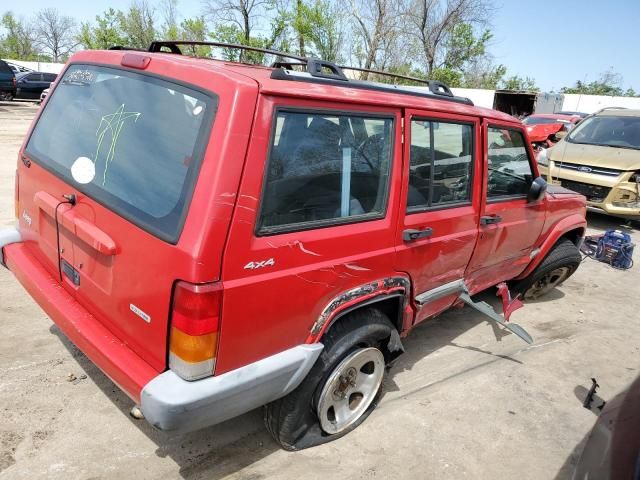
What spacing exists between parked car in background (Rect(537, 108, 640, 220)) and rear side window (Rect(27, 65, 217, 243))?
7.87 meters

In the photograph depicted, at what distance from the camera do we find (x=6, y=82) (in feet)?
62.0

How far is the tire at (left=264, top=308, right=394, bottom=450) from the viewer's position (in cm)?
239

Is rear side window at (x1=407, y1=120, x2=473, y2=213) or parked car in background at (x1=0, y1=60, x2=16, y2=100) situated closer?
rear side window at (x1=407, y1=120, x2=473, y2=213)

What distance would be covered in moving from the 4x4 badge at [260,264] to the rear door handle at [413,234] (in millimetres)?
925

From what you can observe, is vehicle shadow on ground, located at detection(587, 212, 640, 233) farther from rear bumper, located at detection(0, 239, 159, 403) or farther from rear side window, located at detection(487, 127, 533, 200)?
rear bumper, located at detection(0, 239, 159, 403)

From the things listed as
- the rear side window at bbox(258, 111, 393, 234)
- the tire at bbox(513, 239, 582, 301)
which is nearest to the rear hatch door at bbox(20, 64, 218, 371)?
the rear side window at bbox(258, 111, 393, 234)

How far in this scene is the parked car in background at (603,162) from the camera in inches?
304

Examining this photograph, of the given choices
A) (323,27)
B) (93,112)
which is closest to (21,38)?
(323,27)

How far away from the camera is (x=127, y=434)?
101 inches

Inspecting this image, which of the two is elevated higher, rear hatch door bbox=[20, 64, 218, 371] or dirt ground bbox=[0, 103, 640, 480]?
rear hatch door bbox=[20, 64, 218, 371]

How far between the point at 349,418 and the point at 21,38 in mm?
67814

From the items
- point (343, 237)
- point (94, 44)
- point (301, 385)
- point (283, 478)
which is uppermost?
point (94, 44)

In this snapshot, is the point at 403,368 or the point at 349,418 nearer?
the point at 349,418

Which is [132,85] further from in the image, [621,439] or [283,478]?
[621,439]
